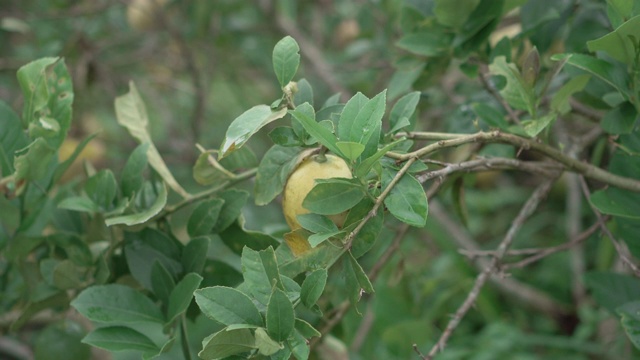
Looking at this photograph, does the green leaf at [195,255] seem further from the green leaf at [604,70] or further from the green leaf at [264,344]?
the green leaf at [604,70]

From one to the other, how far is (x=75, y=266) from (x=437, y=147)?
1.66 feet

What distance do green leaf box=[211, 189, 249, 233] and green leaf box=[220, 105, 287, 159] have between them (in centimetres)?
19

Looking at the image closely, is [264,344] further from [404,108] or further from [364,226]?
[404,108]

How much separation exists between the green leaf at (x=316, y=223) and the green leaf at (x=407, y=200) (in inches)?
2.2

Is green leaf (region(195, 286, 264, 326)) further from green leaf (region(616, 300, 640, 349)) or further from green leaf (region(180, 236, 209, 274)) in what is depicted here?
green leaf (region(616, 300, 640, 349))

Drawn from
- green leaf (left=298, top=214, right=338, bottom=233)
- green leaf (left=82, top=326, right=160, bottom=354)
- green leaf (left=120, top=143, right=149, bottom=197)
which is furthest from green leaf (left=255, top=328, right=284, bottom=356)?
green leaf (left=120, top=143, right=149, bottom=197)

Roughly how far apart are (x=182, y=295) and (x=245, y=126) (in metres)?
0.25

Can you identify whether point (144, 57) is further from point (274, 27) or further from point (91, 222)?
point (91, 222)

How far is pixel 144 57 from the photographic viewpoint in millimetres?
2303

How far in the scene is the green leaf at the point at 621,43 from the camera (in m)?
→ 0.76

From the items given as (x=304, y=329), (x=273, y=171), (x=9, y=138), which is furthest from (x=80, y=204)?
(x=304, y=329)

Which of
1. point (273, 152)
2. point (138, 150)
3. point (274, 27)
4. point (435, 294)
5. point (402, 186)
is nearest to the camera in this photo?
point (402, 186)

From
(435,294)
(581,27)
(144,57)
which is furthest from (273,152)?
(144,57)

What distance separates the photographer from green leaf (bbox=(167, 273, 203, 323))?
2.68 ft
